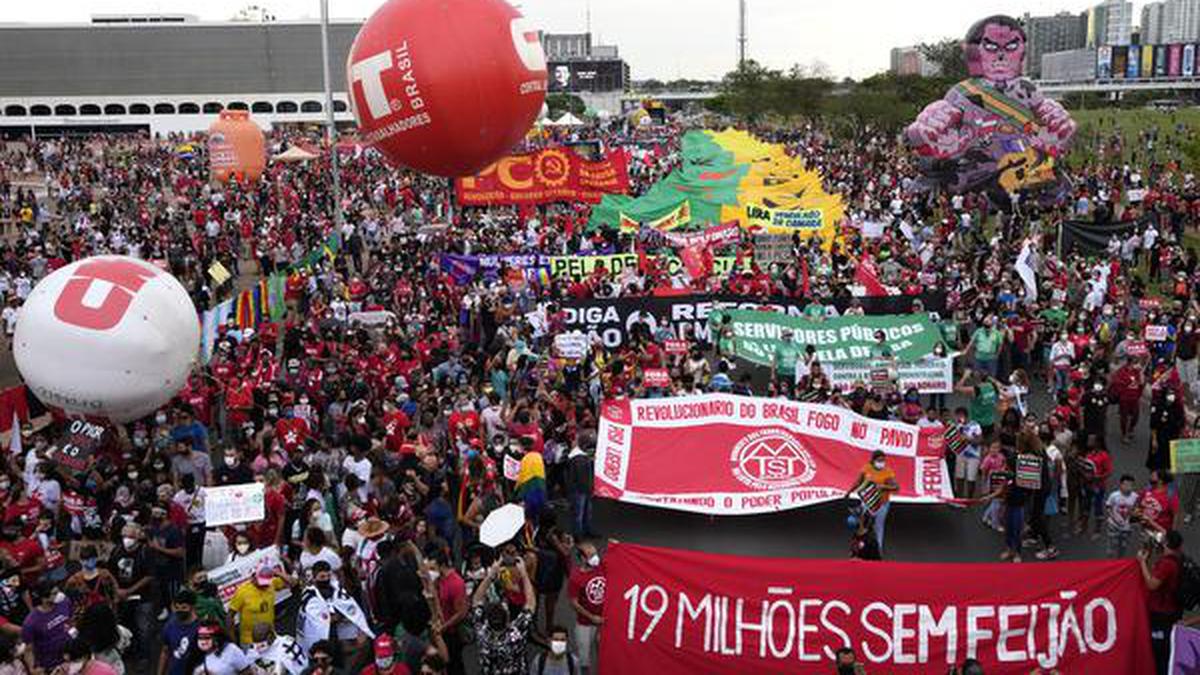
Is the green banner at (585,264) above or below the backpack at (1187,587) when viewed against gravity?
above

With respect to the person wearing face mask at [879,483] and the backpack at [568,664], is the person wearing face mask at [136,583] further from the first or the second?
the person wearing face mask at [879,483]

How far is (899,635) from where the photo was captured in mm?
7508

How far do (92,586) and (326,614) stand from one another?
2218 mm

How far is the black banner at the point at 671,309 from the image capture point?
59.6 ft

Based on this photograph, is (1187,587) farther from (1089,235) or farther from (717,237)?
(1089,235)

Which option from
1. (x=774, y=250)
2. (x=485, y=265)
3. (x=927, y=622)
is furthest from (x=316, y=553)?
(x=774, y=250)

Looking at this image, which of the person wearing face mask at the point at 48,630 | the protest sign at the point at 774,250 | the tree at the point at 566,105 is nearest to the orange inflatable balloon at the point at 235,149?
the protest sign at the point at 774,250

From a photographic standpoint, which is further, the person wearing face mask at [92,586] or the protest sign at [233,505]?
the protest sign at [233,505]

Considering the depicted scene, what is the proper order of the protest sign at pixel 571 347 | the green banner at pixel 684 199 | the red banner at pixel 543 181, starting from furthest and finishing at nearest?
the red banner at pixel 543 181
the green banner at pixel 684 199
the protest sign at pixel 571 347

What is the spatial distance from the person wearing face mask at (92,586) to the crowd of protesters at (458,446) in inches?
1.0

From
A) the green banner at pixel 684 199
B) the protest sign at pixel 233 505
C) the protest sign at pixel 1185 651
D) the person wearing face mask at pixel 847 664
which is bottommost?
the protest sign at pixel 1185 651

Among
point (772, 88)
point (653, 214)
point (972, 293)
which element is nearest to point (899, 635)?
point (972, 293)

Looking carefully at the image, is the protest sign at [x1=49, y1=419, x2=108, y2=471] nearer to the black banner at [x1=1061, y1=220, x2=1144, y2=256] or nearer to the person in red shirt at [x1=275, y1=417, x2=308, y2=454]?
the person in red shirt at [x1=275, y1=417, x2=308, y2=454]

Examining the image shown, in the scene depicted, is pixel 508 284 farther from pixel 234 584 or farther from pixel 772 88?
pixel 772 88
